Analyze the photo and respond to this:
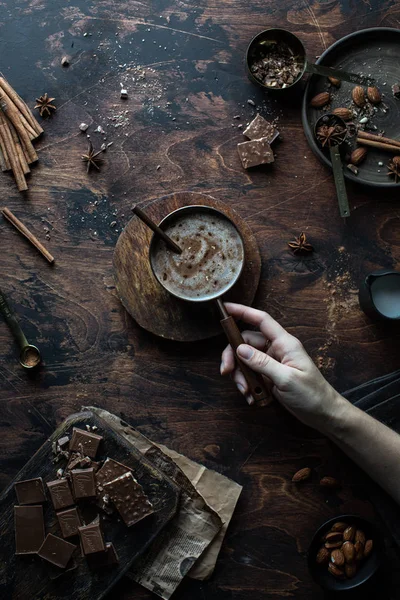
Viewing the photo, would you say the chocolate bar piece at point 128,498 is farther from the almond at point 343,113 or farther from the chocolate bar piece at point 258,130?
the almond at point 343,113

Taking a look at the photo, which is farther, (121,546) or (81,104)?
(81,104)

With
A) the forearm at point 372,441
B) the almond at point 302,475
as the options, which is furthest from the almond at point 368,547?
the almond at point 302,475

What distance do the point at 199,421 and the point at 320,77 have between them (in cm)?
147

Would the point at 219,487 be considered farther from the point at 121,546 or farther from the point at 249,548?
the point at 121,546

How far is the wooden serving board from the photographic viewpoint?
7.66 ft

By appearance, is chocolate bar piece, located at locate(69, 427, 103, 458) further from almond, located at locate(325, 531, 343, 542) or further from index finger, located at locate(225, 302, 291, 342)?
almond, located at locate(325, 531, 343, 542)

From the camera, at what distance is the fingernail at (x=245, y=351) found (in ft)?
7.29

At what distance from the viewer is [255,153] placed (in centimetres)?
252

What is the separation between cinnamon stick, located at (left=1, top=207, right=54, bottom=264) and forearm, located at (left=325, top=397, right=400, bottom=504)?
4.16 ft

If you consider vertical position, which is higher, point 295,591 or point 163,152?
point 163,152

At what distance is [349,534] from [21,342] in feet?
4.78

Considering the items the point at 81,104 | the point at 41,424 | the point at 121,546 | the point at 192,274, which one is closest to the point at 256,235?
the point at 192,274

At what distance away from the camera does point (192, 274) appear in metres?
2.42

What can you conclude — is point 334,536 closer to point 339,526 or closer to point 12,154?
point 339,526
